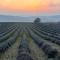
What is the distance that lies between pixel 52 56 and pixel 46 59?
0.87 metres

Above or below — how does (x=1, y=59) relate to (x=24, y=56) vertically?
below

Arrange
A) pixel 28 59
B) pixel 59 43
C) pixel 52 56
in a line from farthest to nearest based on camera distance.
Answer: pixel 59 43 < pixel 52 56 < pixel 28 59

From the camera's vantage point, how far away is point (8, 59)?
22453mm

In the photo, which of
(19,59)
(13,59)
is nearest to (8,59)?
(13,59)

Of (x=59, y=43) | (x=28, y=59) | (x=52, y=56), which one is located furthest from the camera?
(x=59, y=43)

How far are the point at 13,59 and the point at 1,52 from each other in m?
4.85

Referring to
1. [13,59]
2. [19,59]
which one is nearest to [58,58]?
[19,59]

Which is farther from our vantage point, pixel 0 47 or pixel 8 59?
pixel 0 47

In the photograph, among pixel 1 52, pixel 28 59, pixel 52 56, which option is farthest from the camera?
pixel 1 52

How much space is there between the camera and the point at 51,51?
23.0 m

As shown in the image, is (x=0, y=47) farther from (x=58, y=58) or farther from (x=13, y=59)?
(x=58, y=58)

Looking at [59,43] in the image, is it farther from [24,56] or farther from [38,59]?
[24,56]

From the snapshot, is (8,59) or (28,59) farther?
(8,59)

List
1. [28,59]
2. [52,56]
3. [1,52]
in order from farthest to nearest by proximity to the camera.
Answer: [1,52] → [52,56] → [28,59]
